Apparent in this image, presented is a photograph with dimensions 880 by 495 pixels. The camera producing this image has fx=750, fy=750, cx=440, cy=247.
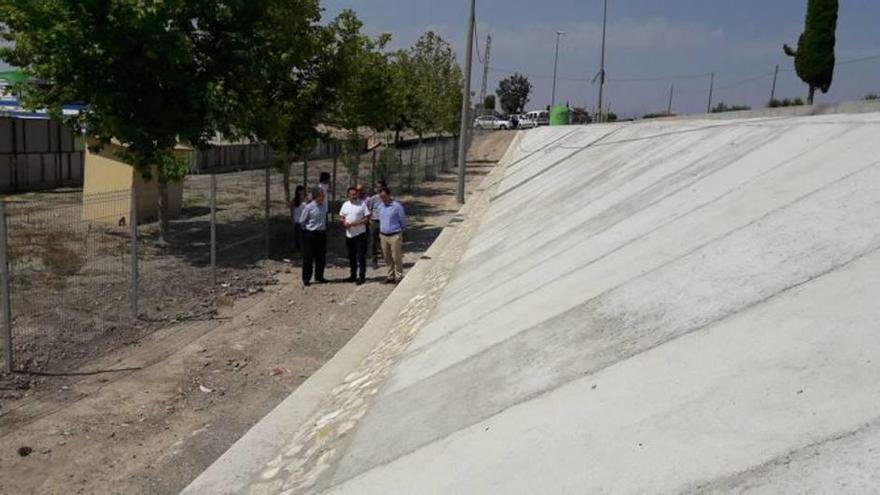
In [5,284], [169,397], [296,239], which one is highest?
[5,284]

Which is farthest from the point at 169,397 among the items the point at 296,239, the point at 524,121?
the point at 524,121

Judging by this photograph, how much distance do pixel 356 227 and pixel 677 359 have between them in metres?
8.52

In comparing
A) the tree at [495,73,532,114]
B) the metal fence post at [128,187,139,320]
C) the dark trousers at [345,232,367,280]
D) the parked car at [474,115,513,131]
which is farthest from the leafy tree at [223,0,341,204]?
the tree at [495,73,532,114]

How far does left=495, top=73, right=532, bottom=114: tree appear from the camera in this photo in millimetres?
108931

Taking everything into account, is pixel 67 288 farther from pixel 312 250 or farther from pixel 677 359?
pixel 677 359

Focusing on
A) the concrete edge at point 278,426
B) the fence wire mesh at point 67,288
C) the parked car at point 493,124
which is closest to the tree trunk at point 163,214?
the fence wire mesh at point 67,288

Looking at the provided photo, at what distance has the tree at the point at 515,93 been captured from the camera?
109m

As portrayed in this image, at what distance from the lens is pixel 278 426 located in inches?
229

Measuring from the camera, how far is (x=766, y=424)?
3.19 metres

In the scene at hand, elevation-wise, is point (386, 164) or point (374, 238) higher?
point (386, 164)

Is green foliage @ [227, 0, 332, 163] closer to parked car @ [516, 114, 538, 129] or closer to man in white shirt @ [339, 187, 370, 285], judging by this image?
man in white shirt @ [339, 187, 370, 285]

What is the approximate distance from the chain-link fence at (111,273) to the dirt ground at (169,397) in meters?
0.32

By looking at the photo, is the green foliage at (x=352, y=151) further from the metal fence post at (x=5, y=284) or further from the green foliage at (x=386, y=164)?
the metal fence post at (x=5, y=284)

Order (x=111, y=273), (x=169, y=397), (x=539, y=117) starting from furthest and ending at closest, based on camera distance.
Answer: (x=539, y=117) → (x=111, y=273) → (x=169, y=397)
